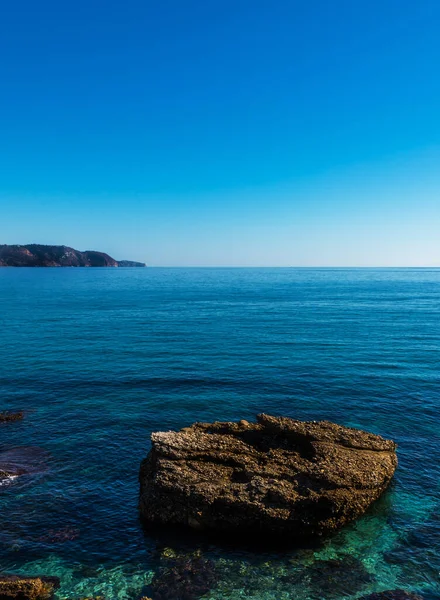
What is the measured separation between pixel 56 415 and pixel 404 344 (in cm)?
5589

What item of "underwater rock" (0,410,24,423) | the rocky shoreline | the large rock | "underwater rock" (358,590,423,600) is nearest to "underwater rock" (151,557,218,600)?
the rocky shoreline

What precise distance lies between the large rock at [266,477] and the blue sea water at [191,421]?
3.84 feet

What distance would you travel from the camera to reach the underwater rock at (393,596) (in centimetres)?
1942

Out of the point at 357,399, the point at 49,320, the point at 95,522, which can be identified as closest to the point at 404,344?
the point at 357,399

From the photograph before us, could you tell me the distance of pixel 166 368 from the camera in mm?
55500

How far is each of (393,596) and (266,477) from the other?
27.4 ft

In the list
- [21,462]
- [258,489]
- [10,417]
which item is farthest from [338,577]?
[10,417]

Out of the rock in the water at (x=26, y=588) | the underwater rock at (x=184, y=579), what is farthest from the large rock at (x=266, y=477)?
the rock in the water at (x=26, y=588)

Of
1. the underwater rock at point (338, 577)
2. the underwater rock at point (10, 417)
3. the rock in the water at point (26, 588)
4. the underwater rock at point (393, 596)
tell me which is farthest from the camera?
the underwater rock at point (10, 417)

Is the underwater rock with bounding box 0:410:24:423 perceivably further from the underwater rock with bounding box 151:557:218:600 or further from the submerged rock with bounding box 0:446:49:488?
the underwater rock with bounding box 151:557:218:600

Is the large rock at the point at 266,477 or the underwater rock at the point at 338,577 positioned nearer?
the underwater rock at the point at 338,577

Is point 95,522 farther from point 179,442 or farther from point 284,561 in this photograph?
point 284,561

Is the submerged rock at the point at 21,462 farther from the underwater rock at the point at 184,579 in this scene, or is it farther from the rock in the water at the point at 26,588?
the underwater rock at the point at 184,579

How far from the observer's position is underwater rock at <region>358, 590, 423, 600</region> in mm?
19422
